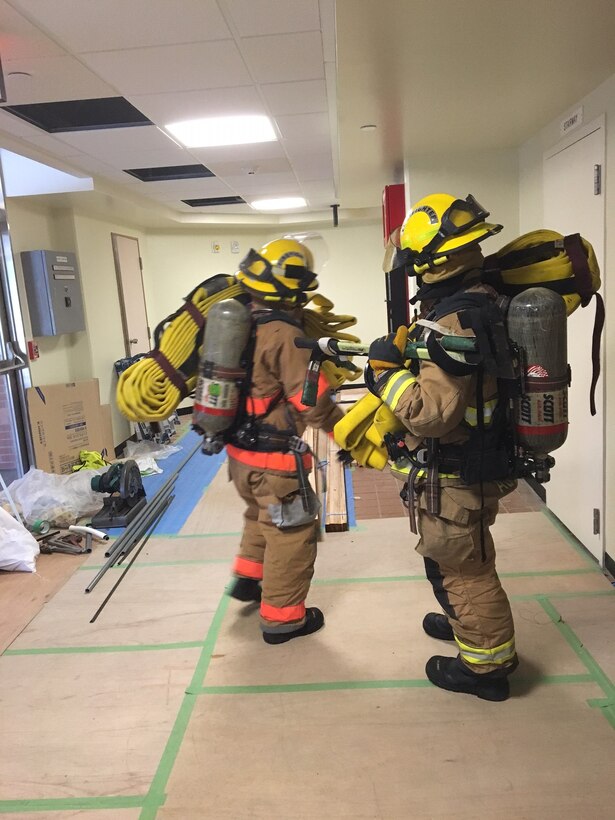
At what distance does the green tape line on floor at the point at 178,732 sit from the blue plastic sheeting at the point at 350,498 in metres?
1.31

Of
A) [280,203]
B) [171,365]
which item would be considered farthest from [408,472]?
[280,203]

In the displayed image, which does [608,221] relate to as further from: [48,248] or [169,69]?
[48,248]

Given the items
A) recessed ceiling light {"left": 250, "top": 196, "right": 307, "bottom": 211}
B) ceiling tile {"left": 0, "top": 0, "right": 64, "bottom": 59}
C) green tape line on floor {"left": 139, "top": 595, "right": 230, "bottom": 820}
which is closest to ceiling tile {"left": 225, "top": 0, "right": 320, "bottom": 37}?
ceiling tile {"left": 0, "top": 0, "right": 64, "bottom": 59}

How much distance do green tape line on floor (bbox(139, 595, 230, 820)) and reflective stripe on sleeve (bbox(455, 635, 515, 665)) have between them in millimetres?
1074

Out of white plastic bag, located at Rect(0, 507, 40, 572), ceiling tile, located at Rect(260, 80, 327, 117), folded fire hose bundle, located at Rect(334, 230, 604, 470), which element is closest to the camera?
folded fire hose bundle, located at Rect(334, 230, 604, 470)

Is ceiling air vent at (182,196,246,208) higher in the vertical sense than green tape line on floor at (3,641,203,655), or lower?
higher

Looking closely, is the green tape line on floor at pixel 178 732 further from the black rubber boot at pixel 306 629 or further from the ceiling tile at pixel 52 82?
the ceiling tile at pixel 52 82

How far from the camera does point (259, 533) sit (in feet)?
9.25

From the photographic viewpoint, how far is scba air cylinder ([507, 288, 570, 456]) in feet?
5.81

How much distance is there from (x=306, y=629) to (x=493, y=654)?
88cm

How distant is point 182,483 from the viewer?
4949 mm

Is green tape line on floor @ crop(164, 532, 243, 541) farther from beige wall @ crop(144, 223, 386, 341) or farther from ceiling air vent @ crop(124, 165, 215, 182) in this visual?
beige wall @ crop(144, 223, 386, 341)

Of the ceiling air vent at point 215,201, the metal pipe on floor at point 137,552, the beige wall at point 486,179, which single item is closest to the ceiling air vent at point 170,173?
the ceiling air vent at point 215,201

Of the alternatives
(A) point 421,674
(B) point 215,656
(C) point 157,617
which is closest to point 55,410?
(C) point 157,617
